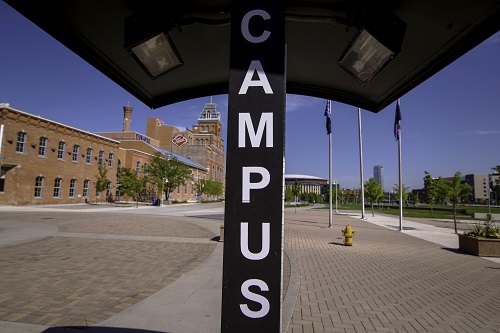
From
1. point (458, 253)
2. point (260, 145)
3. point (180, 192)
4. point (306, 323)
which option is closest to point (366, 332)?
point (306, 323)

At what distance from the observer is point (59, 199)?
3503cm

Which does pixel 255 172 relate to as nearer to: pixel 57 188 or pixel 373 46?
pixel 373 46

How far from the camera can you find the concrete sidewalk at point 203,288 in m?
4.44

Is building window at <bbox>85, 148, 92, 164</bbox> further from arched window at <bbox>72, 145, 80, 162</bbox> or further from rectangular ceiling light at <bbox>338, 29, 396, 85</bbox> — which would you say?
rectangular ceiling light at <bbox>338, 29, 396, 85</bbox>

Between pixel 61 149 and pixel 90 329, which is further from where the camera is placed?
pixel 61 149

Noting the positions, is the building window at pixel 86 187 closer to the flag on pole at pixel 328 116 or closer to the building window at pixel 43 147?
the building window at pixel 43 147

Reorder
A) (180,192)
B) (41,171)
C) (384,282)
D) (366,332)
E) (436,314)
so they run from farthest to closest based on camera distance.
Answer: (180,192)
(41,171)
(384,282)
(436,314)
(366,332)

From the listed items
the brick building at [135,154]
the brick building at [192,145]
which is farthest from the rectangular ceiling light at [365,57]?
the brick building at [192,145]

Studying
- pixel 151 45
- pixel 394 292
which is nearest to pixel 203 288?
pixel 394 292

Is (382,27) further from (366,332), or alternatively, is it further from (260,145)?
(366,332)

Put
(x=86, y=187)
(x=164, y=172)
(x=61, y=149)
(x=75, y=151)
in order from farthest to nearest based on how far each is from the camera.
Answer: (x=164, y=172) < (x=86, y=187) < (x=75, y=151) < (x=61, y=149)

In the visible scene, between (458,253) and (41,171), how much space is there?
36.6 meters

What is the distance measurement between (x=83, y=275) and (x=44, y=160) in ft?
106

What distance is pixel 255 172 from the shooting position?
→ 1.62m
